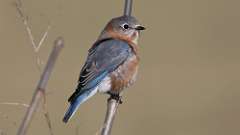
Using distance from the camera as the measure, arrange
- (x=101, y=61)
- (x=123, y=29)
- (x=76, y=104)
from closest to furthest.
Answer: (x=76, y=104), (x=101, y=61), (x=123, y=29)

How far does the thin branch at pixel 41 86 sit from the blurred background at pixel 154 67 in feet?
20.5

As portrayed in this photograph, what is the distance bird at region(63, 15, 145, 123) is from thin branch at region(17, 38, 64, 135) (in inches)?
98.0

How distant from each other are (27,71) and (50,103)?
113 cm

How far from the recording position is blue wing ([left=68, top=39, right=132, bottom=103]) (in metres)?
4.88

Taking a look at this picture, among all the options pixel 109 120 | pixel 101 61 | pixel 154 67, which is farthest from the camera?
pixel 154 67

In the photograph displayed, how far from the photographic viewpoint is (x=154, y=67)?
10.7 metres

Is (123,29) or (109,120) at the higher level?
(123,29)

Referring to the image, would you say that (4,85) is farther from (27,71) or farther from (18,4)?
(18,4)

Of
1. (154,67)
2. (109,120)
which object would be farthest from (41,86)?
(154,67)

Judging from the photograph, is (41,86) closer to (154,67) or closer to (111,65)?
(111,65)

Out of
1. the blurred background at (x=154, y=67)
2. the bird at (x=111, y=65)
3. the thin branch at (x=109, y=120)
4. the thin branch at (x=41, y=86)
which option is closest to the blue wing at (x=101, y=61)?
the bird at (x=111, y=65)

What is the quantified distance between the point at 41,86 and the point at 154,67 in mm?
8562

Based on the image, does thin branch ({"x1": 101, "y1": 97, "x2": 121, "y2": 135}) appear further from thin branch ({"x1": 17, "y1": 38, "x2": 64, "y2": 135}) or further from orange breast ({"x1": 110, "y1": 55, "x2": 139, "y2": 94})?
orange breast ({"x1": 110, "y1": 55, "x2": 139, "y2": 94})

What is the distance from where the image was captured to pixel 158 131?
29.8 feet
